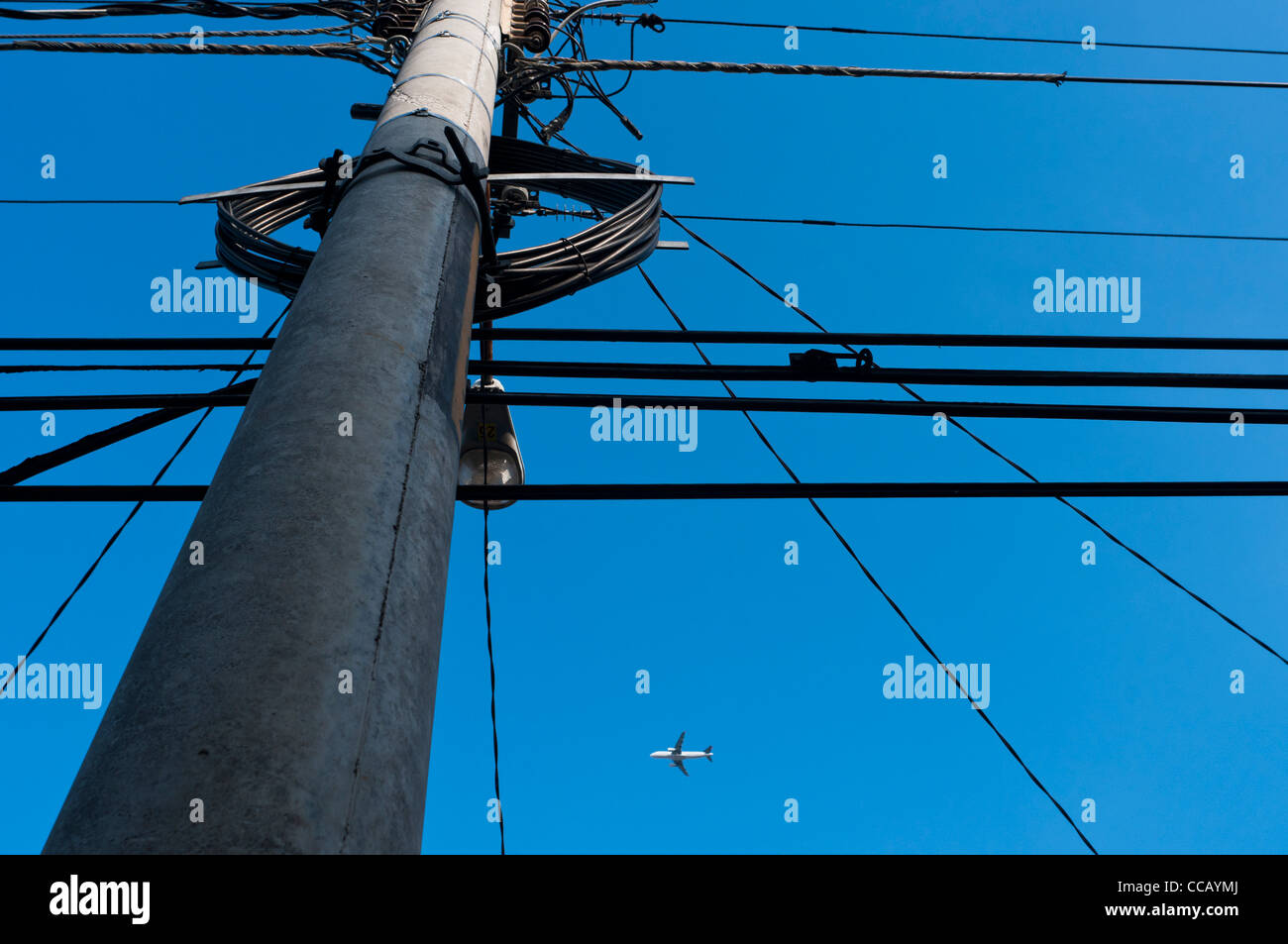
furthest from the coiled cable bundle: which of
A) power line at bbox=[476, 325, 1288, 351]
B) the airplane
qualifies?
the airplane

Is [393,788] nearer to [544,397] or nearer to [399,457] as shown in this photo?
[399,457]

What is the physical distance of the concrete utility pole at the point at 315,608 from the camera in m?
1.82

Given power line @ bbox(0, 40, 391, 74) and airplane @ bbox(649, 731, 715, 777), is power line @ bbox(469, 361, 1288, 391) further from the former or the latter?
airplane @ bbox(649, 731, 715, 777)

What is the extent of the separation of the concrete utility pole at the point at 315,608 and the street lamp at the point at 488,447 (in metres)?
2.23

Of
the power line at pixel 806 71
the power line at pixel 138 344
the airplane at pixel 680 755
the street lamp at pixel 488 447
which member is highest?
the power line at pixel 806 71

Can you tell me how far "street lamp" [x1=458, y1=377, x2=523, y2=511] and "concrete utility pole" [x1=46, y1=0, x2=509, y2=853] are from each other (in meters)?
2.23

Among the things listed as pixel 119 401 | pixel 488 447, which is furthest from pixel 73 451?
pixel 488 447

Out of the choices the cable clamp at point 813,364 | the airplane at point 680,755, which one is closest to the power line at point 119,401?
the cable clamp at point 813,364

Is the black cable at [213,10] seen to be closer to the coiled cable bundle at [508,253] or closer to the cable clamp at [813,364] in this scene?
the coiled cable bundle at [508,253]

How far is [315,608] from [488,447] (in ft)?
11.9

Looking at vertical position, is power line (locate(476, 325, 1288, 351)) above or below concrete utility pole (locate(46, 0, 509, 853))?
above

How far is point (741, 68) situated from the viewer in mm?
6754

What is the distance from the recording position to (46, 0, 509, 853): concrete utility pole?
71.8 inches
